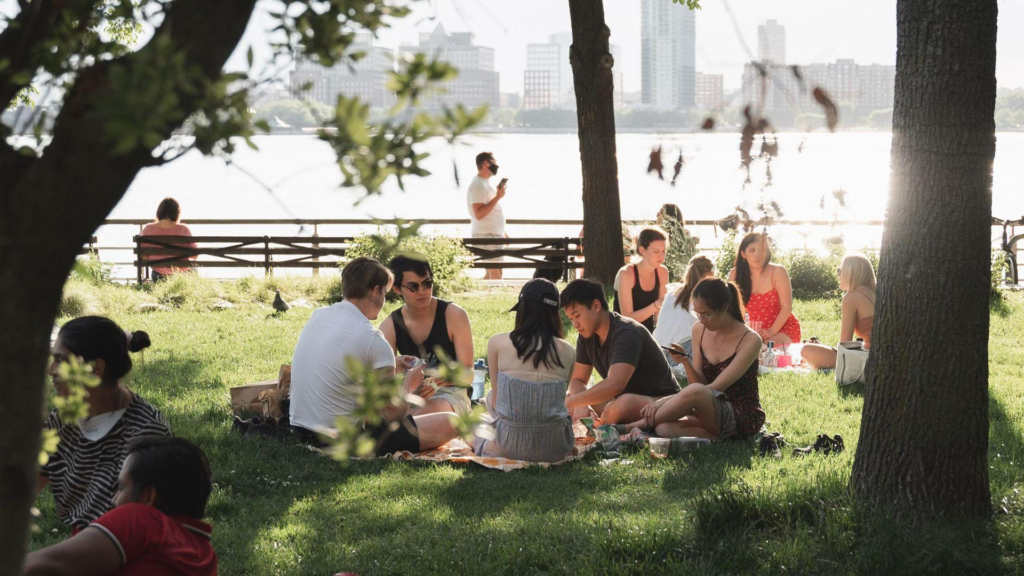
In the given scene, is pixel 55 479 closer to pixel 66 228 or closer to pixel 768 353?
pixel 66 228

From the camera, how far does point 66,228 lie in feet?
5.29

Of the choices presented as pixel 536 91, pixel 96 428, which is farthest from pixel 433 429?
pixel 96 428

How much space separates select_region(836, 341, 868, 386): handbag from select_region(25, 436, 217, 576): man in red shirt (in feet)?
19.2

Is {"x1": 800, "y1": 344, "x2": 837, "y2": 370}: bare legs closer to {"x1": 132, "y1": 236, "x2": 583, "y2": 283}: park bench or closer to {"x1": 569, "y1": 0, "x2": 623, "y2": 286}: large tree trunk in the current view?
{"x1": 569, "y1": 0, "x2": 623, "y2": 286}: large tree trunk

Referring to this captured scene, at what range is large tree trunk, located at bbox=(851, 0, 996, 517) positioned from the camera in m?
4.16

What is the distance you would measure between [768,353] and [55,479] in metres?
6.30

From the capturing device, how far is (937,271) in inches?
167

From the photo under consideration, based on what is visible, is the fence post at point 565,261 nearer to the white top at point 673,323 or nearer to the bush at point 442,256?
the bush at point 442,256

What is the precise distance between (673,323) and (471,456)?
2737mm

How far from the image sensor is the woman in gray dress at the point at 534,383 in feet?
19.1

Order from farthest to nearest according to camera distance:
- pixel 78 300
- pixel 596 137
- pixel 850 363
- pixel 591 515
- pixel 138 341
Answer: pixel 78 300 < pixel 596 137 < pixel 850 363 < pixel 591 515 < pixel 138 341

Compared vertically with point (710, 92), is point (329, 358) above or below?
below

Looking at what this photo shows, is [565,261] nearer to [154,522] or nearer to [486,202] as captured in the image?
[486,202]

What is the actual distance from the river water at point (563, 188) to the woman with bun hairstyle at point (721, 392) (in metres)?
0.77
